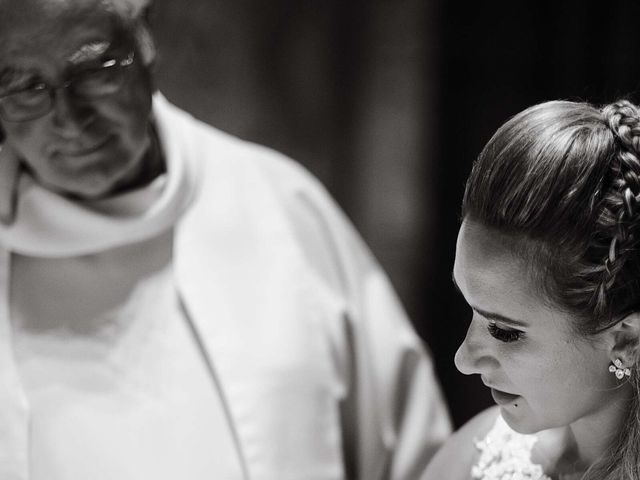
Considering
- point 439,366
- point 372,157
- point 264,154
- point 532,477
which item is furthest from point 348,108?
point 532,477

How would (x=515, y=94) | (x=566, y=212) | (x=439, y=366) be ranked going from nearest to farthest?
(x=566, y=212) < (x=515, y=94) < (x=439, y=366)

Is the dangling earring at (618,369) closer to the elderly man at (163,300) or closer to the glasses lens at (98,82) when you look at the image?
the elderly man at (163,300)

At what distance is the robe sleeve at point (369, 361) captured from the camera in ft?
7.32

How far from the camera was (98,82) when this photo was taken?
1.82 meters

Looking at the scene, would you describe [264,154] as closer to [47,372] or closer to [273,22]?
[47,372]

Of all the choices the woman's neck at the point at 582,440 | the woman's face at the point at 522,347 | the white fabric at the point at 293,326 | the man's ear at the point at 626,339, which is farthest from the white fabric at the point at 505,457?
the white fabric at the point at 293,326

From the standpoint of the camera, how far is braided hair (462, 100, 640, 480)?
134 cm

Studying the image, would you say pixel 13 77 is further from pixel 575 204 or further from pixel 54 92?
pixel 575 204

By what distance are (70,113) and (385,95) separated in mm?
1898

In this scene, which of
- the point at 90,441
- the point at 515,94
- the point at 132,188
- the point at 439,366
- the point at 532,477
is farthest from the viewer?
the point at 439,366

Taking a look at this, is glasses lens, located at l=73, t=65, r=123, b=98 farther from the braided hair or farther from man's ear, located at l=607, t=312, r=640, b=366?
man's ear, located at l=607, t=312, r=640, b=366

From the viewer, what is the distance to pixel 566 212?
52.7 inches

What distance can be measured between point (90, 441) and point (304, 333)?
19.0 inches

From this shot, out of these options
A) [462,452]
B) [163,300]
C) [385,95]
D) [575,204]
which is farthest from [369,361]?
[385,95]
